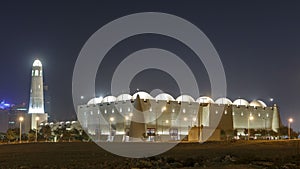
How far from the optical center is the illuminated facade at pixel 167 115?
73.7 metres

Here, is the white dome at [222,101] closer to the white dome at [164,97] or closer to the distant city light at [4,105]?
the white dome at [164,97]

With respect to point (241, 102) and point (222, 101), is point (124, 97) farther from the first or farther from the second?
point (241, 102)

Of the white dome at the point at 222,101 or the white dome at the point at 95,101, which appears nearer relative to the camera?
the white dome at the point at 95,101

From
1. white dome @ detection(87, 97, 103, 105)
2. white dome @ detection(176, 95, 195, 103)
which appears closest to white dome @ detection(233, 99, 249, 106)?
white dome @ detection(176, 95, 195, 103)

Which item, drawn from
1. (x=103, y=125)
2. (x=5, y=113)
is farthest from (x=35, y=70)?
(x=103, y=125)

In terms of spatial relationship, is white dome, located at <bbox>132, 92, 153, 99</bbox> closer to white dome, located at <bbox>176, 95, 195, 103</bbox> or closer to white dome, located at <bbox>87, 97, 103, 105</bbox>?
white dome, located at <bbox>176, 95, 195, 103</bbox>

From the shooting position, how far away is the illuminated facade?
242 ft

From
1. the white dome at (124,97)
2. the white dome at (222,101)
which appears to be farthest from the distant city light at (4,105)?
the white dome at (222,101)

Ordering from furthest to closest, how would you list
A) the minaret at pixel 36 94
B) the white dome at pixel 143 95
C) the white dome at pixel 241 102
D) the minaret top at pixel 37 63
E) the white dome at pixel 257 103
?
the white dome at pixel 257 103, the white dome at pixel 241 102, the minaret top at pixel 37 63, the minaret at pixel 36 94, the white dome at pixel 143 95

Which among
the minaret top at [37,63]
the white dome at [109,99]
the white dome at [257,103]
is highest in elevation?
the minaret top at [37,63]

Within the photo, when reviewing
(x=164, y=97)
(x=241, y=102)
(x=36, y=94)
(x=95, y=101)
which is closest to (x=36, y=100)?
(x=36, y=94)

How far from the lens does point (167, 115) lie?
7875 centimetres

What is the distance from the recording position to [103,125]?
272ft

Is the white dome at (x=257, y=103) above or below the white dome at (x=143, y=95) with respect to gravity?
below
